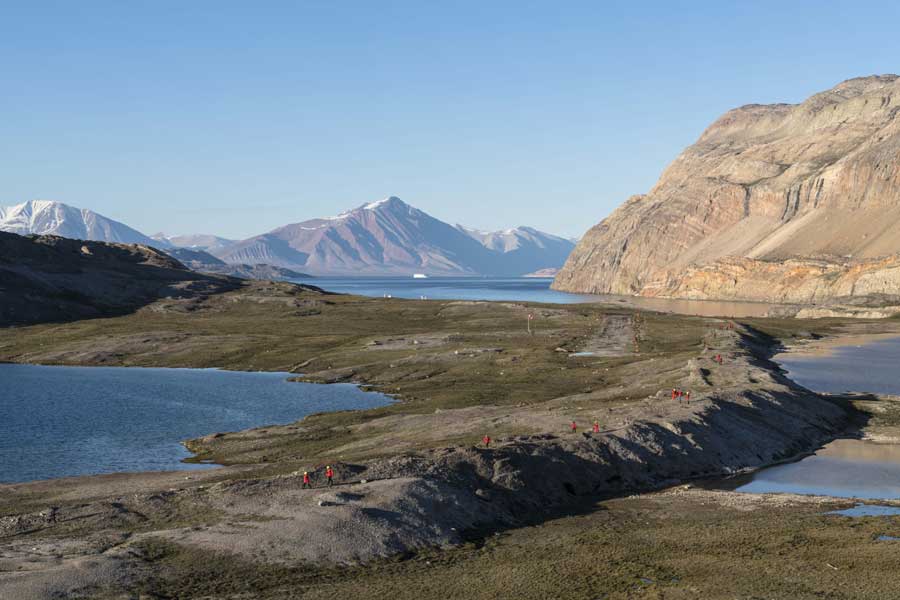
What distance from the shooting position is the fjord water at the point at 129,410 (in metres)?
65.7

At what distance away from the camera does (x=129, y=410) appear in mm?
88000

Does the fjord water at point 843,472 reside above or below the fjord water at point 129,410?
above

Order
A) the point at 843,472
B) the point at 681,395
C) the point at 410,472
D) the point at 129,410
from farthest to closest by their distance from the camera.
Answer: the point at 129,410 < the point at 681,395 < the point at 843,472 < the point at 410,472

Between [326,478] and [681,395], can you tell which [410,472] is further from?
[681,395]

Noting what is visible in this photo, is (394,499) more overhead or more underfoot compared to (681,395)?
more underfoot

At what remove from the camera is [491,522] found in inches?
1783

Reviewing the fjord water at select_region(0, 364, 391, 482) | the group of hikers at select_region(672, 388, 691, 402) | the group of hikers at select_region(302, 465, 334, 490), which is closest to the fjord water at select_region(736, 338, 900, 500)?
the group of hikers at select_region(672, 388, 691, 402)

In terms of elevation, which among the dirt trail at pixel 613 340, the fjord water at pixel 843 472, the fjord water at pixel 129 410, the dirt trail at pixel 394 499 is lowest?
the fjord water at pixel 129 410

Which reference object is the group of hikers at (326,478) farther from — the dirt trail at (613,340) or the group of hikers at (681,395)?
the dirt trail at (613,340)

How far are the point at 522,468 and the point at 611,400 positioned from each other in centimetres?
3134

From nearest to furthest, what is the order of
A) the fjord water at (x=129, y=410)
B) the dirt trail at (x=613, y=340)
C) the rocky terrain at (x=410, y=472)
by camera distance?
the rocky terrain at (x=410, y=472), the fjord water at (x=129, y=410), the dirt trail at (x=613, y=340)

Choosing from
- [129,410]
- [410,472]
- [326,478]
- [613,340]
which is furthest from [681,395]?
[613,340]

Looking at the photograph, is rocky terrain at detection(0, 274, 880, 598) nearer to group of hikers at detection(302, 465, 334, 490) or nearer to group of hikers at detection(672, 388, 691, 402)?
group of hikers at detection(302, 465, 334, 490)

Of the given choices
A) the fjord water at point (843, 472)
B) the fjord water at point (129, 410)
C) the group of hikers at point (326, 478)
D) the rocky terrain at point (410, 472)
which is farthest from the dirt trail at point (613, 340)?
the group of hikers at point (326, 478)
